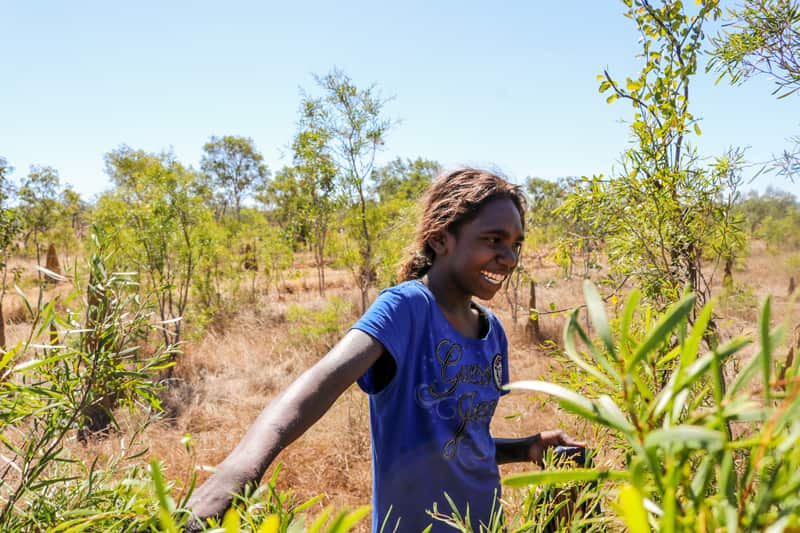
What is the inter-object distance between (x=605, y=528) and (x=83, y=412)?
20.9 inches

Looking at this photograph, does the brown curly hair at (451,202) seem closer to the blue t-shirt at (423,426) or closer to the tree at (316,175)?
the blue t-shirt at (423,426)

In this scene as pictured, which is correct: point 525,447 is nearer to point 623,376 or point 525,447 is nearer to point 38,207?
point 623,376

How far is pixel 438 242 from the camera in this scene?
5.37ft

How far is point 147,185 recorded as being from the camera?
22.3 feet

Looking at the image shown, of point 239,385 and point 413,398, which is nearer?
point 413,398

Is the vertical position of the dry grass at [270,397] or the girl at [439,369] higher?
the girl at [439,369]

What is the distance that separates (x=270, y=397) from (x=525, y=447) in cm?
458

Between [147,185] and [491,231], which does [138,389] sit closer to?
[491,231]

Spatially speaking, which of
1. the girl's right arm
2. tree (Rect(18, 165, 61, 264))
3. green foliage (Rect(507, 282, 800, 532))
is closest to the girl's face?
the girl's right arm

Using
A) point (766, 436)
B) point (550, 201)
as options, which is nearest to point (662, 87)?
point (766, 436)

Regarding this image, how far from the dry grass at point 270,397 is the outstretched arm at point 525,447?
80mm

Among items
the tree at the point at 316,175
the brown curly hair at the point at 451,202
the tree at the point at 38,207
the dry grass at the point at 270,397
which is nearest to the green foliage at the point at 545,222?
the dry grass at the point at 270,397

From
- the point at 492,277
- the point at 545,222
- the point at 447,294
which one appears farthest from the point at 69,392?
the point at 545,222

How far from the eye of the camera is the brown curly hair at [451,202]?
5.16ft
